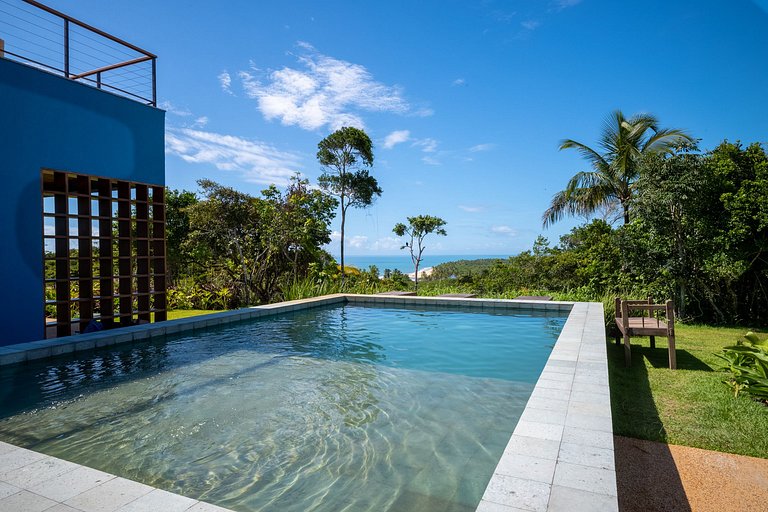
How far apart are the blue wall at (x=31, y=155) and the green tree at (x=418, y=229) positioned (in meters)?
11.6

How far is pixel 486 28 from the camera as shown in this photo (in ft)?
37.9

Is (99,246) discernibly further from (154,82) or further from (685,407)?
(685,407)

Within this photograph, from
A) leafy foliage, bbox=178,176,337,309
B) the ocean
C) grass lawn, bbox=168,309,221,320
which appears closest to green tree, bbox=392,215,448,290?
leafy foliage, bbox=178,176,337,309

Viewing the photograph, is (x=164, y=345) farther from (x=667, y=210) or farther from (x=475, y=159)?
(x=475, y=159)

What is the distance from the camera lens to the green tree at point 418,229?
56.0 ft

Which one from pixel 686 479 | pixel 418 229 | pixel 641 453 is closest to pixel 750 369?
pixel 641 453

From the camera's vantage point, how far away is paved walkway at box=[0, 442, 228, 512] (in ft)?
6.68

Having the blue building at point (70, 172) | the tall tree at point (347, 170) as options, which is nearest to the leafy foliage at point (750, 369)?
the blue building at point (70, 172)

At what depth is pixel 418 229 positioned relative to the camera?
1725 cm

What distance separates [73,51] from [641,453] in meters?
9.04

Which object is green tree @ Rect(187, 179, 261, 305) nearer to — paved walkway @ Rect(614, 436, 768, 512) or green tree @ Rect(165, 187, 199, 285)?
green tree @ Rect(165, 187, 199, 285)

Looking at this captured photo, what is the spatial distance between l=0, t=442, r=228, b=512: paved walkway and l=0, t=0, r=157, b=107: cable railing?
20.7 ft

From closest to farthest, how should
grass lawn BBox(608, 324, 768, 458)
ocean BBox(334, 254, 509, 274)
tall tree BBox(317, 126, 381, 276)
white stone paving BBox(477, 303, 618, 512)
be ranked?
white stone paving BBox(477, 303, 618, 512) → grass lawn BBox(608, 324, 768, 458) → tall tree BBox(317, 126, 381, 276) → ocean BBox(334, 254, 509, 274)

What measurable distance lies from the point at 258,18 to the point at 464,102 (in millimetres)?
8085
